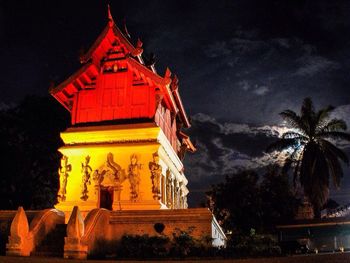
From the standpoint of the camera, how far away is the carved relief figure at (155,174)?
21922mm

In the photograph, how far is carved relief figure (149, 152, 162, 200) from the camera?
2192cm

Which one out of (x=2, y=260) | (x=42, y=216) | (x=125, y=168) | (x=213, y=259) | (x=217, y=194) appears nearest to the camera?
(x=2, y=260)

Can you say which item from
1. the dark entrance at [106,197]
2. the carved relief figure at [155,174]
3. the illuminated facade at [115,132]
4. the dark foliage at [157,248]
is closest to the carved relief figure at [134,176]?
the illuminated facade at [115,132]

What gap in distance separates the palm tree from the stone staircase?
59.4 ft

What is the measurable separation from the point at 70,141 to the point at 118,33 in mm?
6510

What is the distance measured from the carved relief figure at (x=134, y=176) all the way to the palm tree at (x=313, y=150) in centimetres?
1234

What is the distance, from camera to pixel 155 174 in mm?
22125

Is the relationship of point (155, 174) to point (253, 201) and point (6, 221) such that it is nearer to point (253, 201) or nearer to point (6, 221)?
point (6, 221)

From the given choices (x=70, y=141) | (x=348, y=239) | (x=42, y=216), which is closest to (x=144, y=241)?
(x=42, y=216)

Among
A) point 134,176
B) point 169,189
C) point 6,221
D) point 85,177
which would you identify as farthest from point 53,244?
point 169,189

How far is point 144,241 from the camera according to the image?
15633mm

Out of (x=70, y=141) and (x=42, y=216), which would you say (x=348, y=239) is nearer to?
(x=70, y=141)

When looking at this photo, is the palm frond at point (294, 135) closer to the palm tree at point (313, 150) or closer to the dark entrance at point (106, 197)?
the palm tree at point (313, 150)

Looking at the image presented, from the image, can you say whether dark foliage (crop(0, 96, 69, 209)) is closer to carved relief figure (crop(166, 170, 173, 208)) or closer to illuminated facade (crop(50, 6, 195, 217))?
illuminated facade (crop(50, 6, 195, 217))
